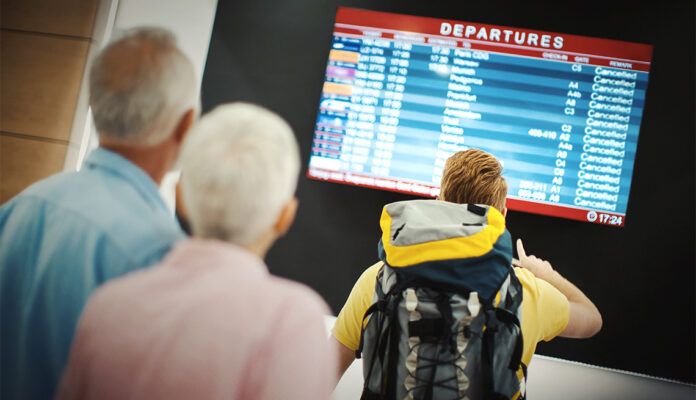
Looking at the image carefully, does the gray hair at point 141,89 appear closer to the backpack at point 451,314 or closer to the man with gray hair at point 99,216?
the man with gray hair at point 99,216

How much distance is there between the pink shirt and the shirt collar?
0.23 meters

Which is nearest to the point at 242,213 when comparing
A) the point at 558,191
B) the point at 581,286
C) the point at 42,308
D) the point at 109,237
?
the point at 109,237

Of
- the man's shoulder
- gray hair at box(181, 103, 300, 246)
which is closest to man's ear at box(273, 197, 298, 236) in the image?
gray hair at box(181, 103, 300, 246)

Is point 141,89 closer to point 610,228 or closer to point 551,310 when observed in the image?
point 551,310

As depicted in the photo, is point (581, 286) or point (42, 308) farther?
point (581, 286)

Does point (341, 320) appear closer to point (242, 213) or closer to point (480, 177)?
point (480, 177)

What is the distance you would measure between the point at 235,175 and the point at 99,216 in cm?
29

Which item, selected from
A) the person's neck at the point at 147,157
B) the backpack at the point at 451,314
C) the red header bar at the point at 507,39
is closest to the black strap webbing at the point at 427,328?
the backpack at the point at 451,314

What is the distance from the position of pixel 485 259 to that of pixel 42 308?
0.93 metres

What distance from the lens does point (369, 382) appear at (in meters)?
1.29

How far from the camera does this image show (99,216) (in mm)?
761

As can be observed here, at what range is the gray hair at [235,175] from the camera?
2.01 feet

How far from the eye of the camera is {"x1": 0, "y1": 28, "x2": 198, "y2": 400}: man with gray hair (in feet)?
2.44

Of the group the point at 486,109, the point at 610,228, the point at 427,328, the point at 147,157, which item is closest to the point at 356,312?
the point at 427,328
